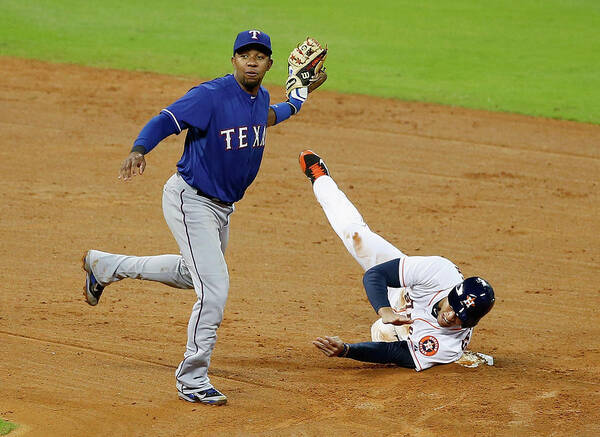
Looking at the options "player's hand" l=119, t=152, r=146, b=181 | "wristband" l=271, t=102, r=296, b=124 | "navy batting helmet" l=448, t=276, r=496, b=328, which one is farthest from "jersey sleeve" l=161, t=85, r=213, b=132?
"navy batting helmet" l=448, t=276, r=496, b=328

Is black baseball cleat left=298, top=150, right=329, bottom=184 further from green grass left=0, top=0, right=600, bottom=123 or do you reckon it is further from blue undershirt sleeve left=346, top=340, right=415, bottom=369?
green grass left=0, top=0, right=600, bottom=123

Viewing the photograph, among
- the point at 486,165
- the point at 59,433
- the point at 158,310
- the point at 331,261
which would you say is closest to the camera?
the point at 59,433

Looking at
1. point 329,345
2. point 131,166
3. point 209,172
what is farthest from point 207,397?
point 131,166

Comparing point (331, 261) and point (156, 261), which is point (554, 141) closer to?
point (331, 261)

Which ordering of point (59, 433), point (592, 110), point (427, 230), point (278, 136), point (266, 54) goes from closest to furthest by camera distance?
point (59, 433), point (266, 54), point (427, 230), point (278, 136), point (592, 110)

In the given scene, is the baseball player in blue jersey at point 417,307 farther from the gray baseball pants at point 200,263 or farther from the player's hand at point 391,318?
the gray baseball pants at point 200,263

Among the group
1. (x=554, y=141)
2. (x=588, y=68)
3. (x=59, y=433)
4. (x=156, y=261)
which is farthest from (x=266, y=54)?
(x=588, y=68)

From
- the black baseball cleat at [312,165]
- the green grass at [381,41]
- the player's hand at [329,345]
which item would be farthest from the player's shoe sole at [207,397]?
the green grass at [381,41]
